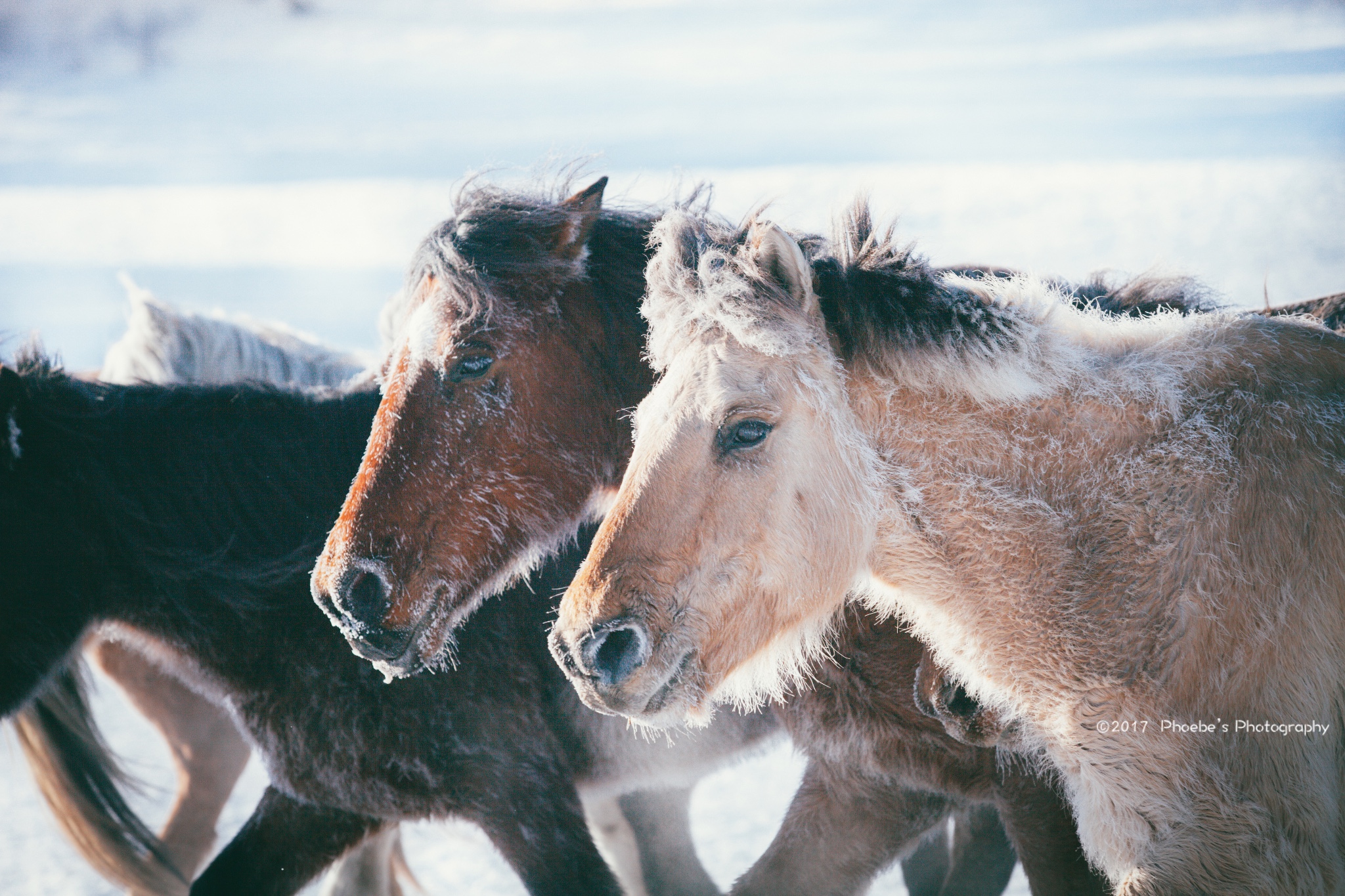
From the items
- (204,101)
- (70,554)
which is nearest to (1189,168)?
(70,554)

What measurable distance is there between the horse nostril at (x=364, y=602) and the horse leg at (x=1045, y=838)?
163cm

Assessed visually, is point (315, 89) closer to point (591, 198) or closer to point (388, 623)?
point (591, 198)

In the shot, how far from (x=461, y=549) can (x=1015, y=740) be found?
56.4 inches

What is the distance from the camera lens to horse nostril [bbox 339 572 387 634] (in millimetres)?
2072

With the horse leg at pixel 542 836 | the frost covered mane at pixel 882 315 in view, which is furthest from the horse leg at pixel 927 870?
the frost covered mane at pixel 882 315

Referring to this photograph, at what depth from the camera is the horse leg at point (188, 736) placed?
378 centimetres

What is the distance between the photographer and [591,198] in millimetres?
2559

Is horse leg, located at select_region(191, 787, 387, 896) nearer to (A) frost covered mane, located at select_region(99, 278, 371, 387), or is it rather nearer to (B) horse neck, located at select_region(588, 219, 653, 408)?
(B) horse neck, located at select_region(588, 219, 653, 408)

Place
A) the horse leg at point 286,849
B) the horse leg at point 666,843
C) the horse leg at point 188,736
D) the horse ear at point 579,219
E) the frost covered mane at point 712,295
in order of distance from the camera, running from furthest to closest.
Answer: the horse leg at point 188,736, the horse leg at point 666,843, the horse leg at point 286,849, the horse ear at point 579,219, the frost covered mane at point 712,295

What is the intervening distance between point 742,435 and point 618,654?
48 centimetres

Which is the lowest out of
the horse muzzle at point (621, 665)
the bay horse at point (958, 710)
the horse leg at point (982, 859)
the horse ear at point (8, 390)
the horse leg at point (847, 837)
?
the horse leg at point (982, 859)

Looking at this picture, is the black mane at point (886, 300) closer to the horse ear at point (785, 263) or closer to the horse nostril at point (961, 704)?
the horse ear at point (785, 263)

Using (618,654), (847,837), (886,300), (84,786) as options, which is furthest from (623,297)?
(84,786)

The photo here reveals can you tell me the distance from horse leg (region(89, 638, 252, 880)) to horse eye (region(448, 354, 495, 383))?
2486 millimetres
